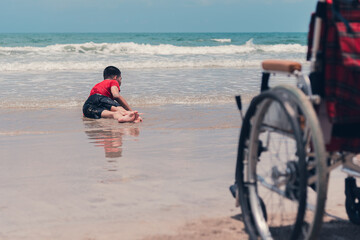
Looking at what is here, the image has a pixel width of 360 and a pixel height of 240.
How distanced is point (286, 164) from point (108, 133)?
12.8 ft

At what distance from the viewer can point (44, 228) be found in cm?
285

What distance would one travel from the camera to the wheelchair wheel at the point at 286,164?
1.95 meters

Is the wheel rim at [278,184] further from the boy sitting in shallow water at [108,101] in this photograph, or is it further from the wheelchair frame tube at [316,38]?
the boy sitting in shallow water at [108,101]

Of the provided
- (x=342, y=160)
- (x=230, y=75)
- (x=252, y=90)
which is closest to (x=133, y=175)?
(x=342, y=160)

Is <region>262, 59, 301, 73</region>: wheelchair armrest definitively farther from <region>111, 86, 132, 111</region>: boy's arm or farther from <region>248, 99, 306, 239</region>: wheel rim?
<region>111, 86, 132, 111</region>: boy's arm

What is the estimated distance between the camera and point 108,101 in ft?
24.3

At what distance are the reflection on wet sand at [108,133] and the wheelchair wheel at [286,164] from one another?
7.11 feet

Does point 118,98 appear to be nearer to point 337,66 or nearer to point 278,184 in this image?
point 278,184

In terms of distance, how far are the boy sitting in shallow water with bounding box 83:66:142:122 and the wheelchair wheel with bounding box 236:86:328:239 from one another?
4.53 m

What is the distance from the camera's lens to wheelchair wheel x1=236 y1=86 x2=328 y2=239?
195 cm

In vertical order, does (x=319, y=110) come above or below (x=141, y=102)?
above

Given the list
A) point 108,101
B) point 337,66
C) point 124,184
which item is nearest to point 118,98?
point 108,101

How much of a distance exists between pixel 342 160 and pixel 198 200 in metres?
1.30

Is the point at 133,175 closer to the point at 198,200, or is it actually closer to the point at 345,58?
the point at 198,200
